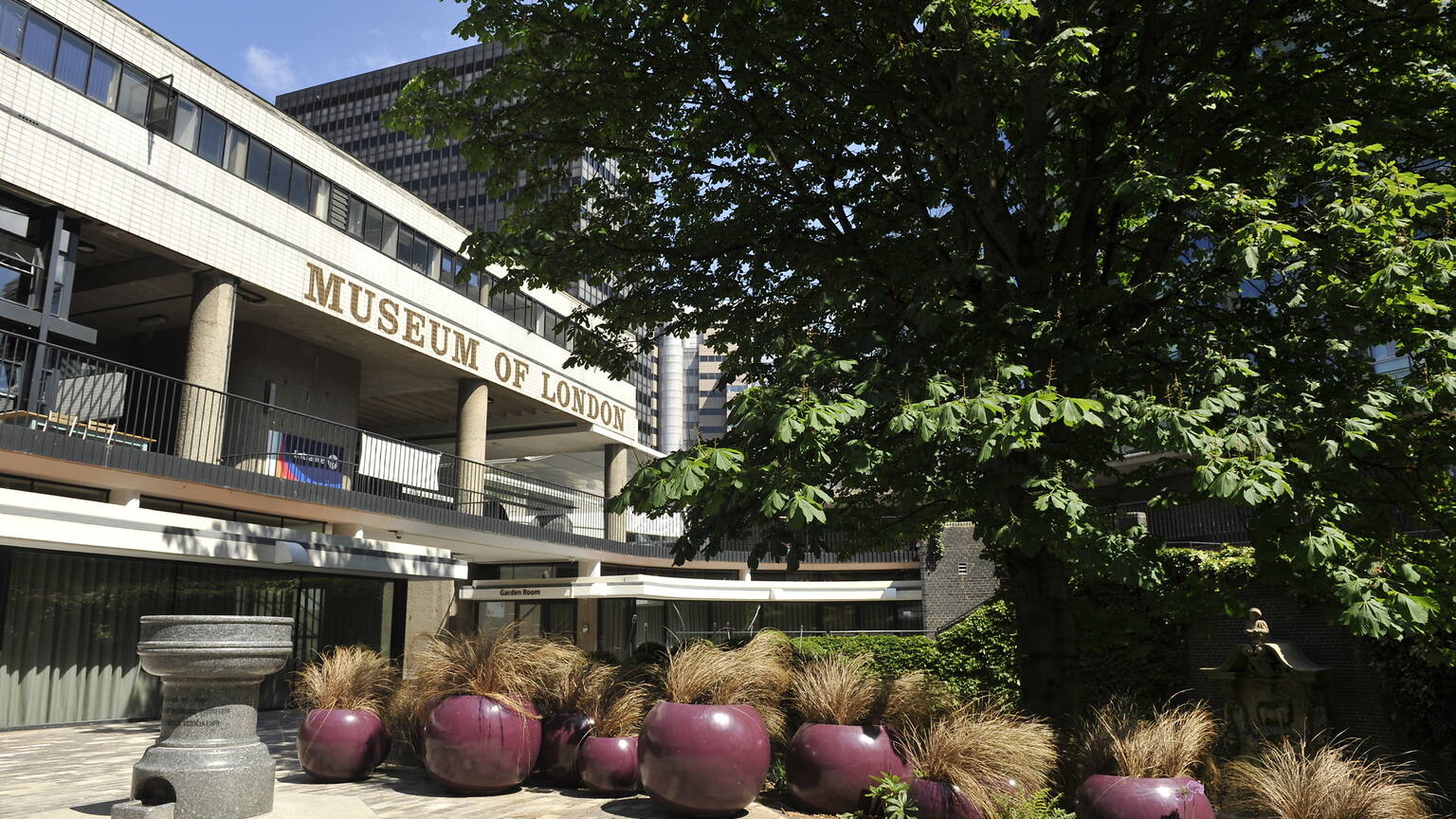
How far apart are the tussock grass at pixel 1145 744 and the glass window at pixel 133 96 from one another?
1818cm

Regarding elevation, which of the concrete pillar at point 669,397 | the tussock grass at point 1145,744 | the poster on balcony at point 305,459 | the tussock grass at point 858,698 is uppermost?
the concrete pillar at point 669,397

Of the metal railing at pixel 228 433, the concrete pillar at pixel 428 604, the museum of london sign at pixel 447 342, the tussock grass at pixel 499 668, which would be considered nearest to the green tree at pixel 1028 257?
the tussock grass at pixel 499 668

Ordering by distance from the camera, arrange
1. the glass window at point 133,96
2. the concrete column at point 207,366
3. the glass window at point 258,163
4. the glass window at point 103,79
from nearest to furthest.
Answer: the glass window at point 103,79 → the glass window at point 133,96 → the concrete column at point 207,366 → the glass window at point 258,163

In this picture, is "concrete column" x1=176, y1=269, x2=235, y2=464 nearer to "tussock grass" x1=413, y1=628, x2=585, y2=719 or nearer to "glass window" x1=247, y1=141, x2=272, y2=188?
"glass window" x1=247, y1=141, x2=272, y2=188

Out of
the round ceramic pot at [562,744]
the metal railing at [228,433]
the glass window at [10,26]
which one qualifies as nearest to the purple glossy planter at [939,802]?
the round ceramic pot at [562,744]

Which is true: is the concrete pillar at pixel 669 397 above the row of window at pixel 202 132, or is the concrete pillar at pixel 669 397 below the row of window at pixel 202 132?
above

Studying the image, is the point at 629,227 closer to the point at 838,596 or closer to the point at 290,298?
the point at 290,298

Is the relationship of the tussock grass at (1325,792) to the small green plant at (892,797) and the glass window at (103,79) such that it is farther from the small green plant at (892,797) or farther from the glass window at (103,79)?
the glass window at (103,79)

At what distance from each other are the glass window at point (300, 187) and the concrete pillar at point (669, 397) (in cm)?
10504

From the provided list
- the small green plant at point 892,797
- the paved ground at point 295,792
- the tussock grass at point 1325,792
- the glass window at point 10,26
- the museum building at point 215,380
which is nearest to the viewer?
the tussock grass at point 1325,792

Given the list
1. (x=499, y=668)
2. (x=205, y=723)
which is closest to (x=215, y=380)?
(x=499, y=668)

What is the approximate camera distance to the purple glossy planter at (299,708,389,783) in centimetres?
952

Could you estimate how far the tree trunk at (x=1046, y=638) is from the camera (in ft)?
31.4

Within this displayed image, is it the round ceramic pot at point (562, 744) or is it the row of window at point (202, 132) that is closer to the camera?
the round ceramic pot at point (562, 744)
